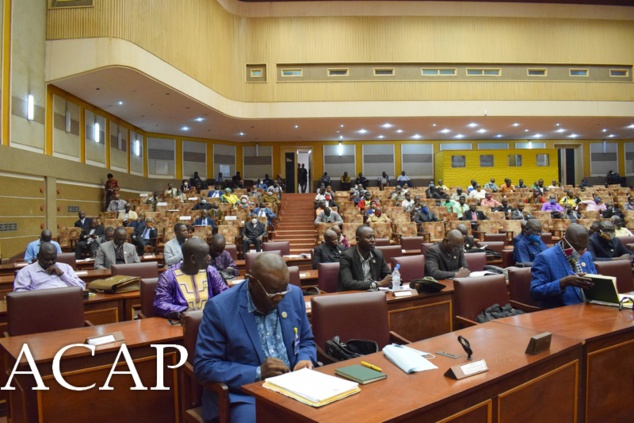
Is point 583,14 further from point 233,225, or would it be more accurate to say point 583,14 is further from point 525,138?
point 233,225

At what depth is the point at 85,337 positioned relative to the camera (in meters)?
2.93

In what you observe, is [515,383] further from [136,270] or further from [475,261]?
[136,270]

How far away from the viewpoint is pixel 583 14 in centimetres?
1844

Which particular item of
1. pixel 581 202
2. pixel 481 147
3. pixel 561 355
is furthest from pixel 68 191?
pixel 481 147

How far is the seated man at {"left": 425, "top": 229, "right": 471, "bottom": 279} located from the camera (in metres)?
4.88

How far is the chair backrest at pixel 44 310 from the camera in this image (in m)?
3.34

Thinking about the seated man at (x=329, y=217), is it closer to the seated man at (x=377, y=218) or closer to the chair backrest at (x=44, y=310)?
the seated man at (x=377, y=218)

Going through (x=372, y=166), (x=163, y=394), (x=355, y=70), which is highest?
(x=355, y=70)

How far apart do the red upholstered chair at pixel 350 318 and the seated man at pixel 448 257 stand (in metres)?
1.86

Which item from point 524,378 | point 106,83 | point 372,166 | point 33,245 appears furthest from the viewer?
point 372,166

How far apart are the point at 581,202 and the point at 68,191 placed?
1455 cm

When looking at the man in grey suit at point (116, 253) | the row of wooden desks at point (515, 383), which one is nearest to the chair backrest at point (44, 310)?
the row of wooden desks at point (515, 383)

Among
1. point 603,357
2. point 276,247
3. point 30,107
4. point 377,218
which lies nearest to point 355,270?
point 603,357

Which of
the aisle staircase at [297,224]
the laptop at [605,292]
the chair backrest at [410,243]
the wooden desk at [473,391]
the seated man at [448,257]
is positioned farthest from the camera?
the aisle staircase at [297,224]
